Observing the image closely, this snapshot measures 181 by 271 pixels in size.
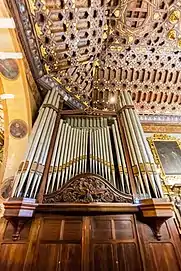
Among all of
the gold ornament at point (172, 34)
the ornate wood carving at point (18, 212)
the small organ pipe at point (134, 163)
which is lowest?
the ornate wood carving at point (18, 212)

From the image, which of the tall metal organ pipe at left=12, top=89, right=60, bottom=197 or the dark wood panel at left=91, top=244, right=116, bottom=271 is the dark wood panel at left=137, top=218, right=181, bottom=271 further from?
the tall metal organ pipe at left=12, top=89, right=60, bottom=197

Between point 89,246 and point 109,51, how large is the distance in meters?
4.67

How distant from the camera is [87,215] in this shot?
101 inches

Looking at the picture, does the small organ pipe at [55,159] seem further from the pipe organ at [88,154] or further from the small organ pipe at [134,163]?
the small organ pipe at [134,163]

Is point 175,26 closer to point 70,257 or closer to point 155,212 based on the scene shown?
point 155,212

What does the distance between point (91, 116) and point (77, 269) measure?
2.95 metres

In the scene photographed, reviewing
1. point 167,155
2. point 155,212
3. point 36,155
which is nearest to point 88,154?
point 36,155

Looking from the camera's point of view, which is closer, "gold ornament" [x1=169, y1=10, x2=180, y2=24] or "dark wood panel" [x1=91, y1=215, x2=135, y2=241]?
"dark wood panel" [x1=91, y1=215, x2=135, y2=241]

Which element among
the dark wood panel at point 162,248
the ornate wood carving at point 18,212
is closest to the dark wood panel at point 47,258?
the ornate wood carving at point 18,212

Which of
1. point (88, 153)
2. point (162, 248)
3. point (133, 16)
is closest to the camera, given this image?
point (162, 248)

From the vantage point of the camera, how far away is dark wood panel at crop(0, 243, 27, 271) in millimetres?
2119

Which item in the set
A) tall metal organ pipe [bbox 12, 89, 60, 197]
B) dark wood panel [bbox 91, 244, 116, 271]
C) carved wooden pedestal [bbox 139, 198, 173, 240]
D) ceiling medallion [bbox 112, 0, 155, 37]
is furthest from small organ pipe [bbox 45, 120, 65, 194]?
ceiling medallion [bbox 112, 0, 155, 37]

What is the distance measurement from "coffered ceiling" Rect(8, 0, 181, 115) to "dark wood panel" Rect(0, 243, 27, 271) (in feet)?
10.5

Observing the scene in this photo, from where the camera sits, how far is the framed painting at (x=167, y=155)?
409 centimetres
